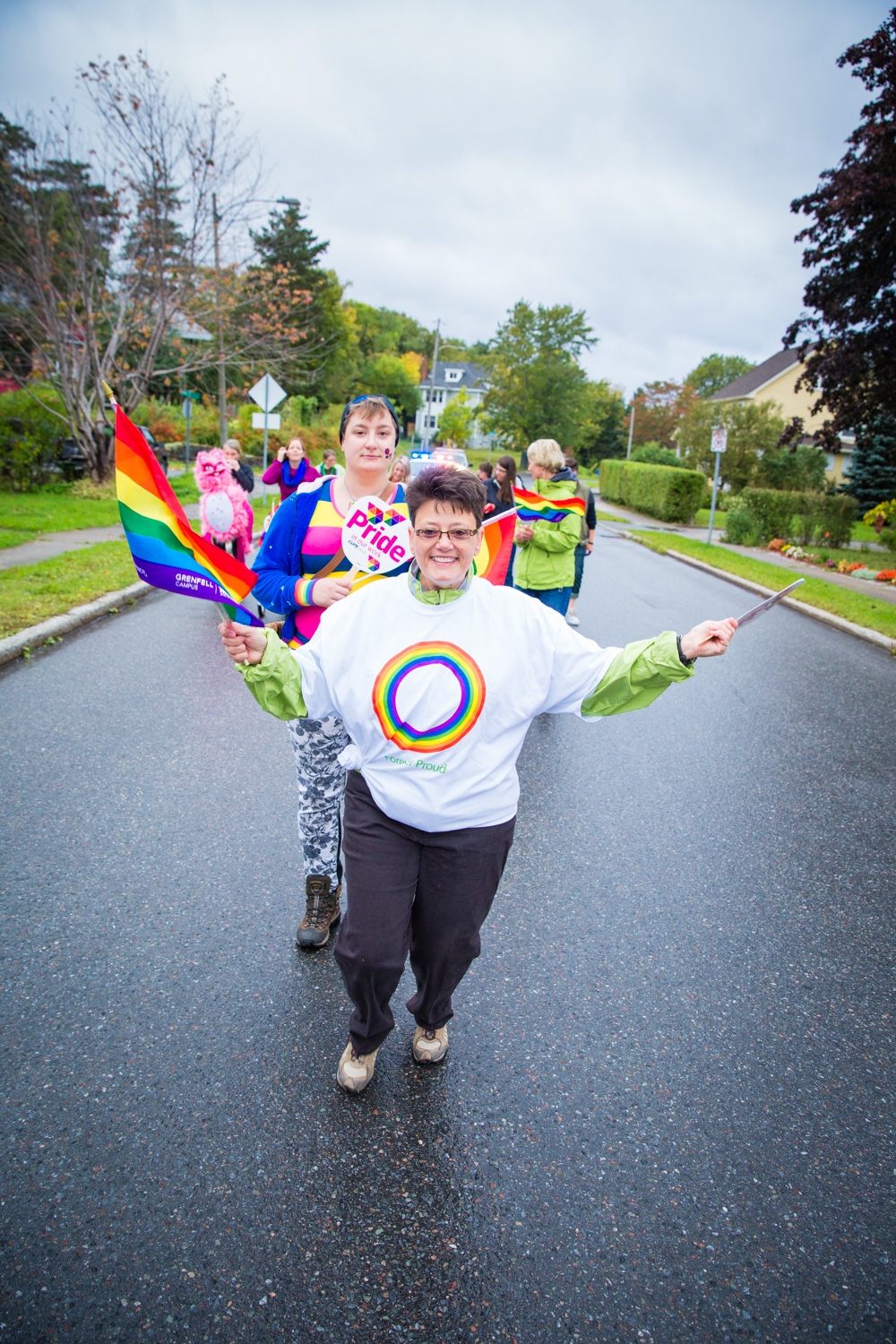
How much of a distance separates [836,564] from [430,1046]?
18099mm

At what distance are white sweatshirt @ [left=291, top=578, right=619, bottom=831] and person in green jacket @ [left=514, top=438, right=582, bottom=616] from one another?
151 inches

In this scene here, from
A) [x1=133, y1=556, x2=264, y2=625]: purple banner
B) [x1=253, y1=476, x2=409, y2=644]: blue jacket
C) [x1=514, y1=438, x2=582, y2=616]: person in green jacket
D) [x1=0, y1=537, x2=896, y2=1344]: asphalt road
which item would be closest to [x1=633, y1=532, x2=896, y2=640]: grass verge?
[x1=514, y1=438, x2=582, y2=616]: person in green jacket

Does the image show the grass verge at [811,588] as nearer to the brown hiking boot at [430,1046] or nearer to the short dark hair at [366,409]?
the short dark hair at [366,409]

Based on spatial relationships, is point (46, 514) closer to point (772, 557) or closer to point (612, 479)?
point (772, 557)

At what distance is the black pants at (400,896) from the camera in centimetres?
225

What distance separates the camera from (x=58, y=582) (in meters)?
9.27

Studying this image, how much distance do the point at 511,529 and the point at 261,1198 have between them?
2408 mm

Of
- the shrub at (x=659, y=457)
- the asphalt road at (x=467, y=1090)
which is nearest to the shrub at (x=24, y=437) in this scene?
the asphalt road at (x=467, y=1090)

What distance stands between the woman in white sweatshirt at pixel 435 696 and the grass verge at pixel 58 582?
237 inches

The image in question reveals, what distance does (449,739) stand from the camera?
2.17 metres

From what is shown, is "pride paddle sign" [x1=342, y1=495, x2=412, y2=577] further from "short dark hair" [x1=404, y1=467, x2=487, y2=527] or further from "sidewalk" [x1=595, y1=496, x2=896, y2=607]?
"sidewalk" [x1=595, y1=496, x2=896, y2=607]

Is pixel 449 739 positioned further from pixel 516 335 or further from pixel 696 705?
pixel 516 335

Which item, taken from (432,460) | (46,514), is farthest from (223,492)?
(46,514)

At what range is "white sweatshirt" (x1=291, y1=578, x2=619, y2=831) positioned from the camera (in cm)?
215
